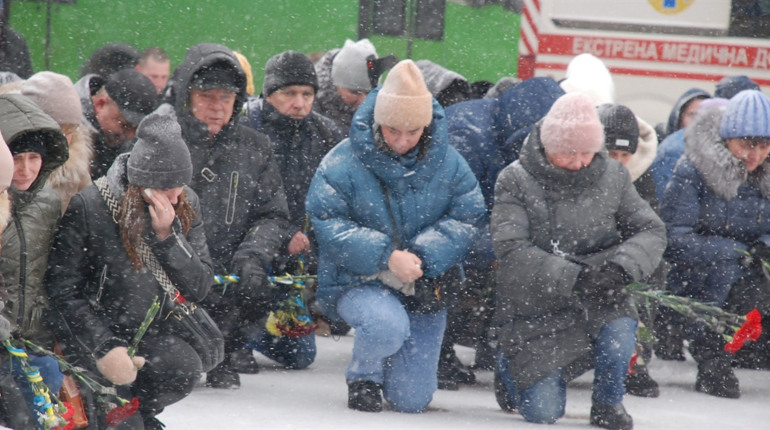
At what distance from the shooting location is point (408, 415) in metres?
5.93

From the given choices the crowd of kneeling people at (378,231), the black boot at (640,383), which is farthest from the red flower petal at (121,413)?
the black boot at (640,383)

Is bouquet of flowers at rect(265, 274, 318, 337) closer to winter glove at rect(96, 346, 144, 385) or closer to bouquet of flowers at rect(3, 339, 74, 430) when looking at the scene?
winter glove at rect(96, 346, 144, 385)

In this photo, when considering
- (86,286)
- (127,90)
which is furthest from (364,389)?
(127,90)

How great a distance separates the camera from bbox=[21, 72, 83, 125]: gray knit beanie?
5359 millimetres

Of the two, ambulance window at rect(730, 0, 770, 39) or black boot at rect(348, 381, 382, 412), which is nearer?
black boot at rect(348, 381, 382, 412)

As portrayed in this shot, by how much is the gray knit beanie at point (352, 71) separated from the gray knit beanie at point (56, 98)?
2931 millimetres

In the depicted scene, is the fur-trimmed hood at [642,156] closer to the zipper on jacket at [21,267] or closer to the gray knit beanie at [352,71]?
the gray knit beanie at [352,71]

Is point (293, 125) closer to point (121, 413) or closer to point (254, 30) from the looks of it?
point (121, 413)

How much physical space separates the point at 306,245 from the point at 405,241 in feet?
2.89

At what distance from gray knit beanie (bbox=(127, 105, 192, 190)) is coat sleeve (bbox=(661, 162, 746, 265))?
3.24m

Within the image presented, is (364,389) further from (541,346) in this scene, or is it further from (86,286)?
(86,286)

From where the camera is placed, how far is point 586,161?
5.94m

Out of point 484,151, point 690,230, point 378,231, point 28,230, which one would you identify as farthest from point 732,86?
point 28,230

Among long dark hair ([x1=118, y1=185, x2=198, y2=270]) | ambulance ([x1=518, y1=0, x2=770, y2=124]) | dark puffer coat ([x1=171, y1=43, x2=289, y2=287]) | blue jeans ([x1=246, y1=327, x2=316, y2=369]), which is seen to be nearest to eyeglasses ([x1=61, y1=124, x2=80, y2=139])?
long dark hair ([x1=118, y1=185, x2=198, y2=270])
